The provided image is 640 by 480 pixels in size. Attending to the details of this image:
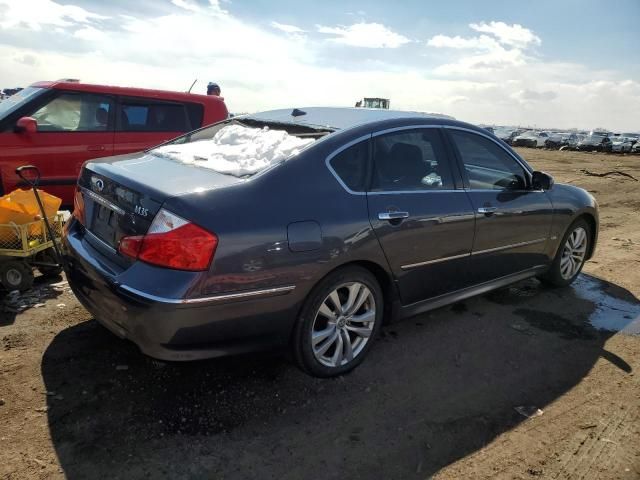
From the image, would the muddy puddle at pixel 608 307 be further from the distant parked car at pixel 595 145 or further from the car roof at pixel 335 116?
the distant parked car at pixel 595 145

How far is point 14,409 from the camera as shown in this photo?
2635mm

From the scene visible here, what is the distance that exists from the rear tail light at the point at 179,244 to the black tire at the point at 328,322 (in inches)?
27.1

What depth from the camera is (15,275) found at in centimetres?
408

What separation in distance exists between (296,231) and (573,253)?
352cm

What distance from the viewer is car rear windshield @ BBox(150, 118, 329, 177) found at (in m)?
2.98

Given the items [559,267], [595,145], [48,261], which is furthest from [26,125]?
[595,145]

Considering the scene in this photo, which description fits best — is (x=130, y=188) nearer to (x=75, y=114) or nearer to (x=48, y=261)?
(x=48, y=261)

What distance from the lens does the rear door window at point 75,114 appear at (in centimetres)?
600

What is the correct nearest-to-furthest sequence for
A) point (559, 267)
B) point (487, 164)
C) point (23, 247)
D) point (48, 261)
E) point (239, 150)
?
point (239, 150) → point (23, 247) → point (487, 164) → point (48, 261) → point (559, 267)

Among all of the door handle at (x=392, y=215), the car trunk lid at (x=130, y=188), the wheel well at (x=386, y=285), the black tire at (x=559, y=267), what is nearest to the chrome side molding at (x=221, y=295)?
the car trunk lid at (x=130, y=188)

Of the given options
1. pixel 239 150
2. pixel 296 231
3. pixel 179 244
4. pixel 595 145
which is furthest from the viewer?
pixel 595 145

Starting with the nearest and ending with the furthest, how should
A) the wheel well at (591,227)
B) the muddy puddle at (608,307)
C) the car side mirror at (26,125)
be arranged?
1. the muddy puddle at (608,307)
2. the wheel well at (591,227)
3. the car side mirror at (26,125)

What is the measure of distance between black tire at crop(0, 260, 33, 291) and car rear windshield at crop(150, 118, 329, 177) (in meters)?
1.58

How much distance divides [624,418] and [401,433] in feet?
4.46
